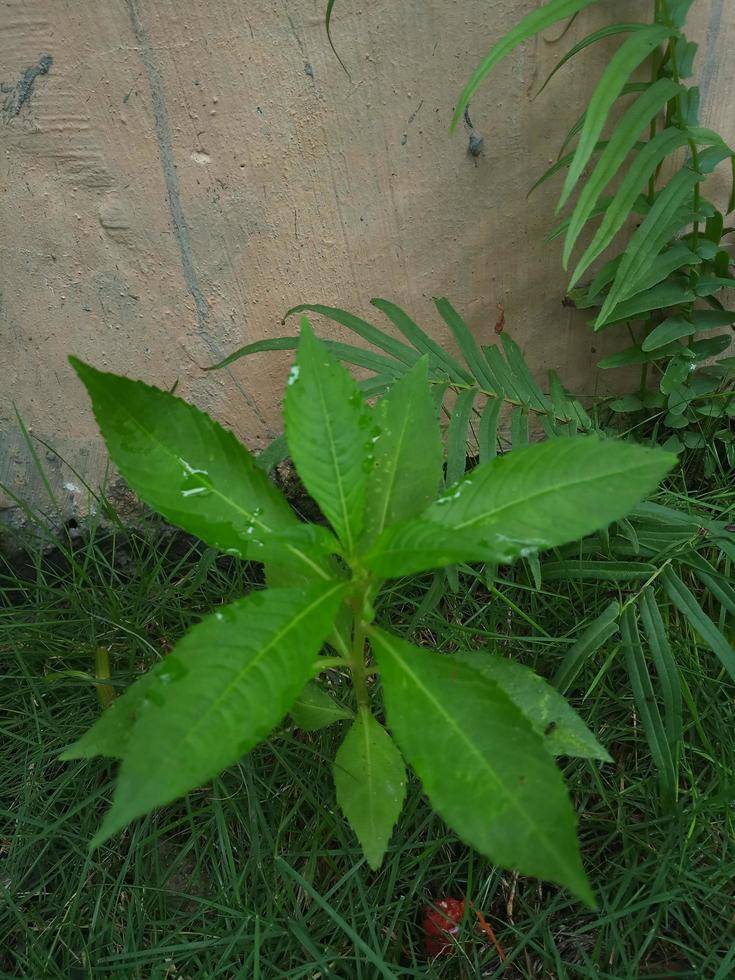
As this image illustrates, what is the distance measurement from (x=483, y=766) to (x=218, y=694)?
25cm

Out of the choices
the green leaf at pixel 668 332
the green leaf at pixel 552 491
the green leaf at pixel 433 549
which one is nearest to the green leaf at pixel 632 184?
the green leaf at pixel 668 332

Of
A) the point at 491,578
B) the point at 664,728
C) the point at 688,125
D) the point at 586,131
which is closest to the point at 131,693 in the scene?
the point at 491,578

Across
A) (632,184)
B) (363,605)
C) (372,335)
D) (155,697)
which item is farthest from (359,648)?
(632,184)

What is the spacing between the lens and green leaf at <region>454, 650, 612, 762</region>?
979mm

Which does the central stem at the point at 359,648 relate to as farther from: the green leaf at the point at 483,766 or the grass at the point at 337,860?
the grass at the point at 337,860

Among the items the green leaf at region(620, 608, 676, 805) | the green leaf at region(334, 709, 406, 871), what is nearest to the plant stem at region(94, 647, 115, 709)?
the green leaf at region(334, 709, 406, 871)

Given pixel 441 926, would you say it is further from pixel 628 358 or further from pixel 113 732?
pixel 628 358

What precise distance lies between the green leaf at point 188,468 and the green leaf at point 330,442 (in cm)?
5

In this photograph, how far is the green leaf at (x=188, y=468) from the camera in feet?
2.84

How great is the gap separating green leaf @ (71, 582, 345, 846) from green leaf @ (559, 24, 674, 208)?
650mm

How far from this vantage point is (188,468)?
A: 905mm

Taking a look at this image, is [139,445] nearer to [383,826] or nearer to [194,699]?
[194,699]

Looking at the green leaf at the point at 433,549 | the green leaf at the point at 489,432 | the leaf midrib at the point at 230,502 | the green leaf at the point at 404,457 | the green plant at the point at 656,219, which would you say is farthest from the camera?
the green leaf at the point at 489,432

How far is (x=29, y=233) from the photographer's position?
143 centimetres
